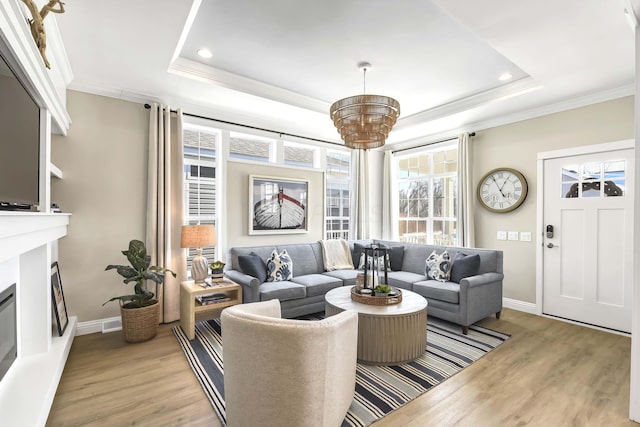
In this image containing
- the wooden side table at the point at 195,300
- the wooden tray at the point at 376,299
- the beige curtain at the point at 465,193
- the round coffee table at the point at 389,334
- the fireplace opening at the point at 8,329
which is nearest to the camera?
the fireplace opening at the point at 8,329

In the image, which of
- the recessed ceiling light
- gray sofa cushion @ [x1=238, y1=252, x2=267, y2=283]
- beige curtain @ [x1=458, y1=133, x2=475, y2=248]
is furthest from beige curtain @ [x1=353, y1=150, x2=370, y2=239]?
the recessed ceiling light

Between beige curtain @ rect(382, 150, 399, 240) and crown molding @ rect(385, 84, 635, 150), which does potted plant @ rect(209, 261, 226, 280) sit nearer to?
beige curtain @ rect(382, 150, 399, 240)

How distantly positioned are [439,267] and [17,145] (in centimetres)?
397

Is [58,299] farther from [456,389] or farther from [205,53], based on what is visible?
[456,389]

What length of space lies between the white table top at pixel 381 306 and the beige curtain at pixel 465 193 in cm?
193

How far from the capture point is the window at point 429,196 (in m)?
5.03

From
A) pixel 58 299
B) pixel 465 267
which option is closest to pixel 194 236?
pixel 58 299

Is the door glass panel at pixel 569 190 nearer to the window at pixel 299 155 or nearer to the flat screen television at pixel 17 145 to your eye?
the window at pixel 299 155

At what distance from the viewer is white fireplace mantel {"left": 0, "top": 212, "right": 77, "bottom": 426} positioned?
5.14 feet

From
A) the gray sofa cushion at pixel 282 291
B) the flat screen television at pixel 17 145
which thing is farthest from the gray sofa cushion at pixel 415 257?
the flat screen television at pixel 17 145

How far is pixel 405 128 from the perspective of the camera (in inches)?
192

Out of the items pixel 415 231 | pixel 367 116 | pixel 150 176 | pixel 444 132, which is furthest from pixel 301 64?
pixel 415 231

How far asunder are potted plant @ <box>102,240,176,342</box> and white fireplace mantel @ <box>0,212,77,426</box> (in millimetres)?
478

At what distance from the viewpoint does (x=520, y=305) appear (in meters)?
4.12
